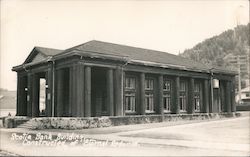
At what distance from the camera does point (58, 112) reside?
30.1 metres

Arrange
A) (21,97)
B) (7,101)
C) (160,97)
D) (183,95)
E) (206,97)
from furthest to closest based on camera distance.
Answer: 1. (7,101)
2. (206,97)
3. (183,95)
4. (21,97)
5. (160,97)

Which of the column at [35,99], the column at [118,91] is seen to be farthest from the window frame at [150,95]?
the column at [35,99]

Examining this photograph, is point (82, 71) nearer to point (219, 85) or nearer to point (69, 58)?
point (69, 58)

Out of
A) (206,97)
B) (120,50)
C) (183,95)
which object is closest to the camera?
(120,50)

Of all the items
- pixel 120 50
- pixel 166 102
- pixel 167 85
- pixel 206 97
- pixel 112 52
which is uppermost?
pixel 120 50

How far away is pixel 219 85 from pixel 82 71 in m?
23.9

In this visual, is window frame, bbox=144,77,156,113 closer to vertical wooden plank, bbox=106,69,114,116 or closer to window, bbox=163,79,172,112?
window, bbox=163,79,172,112

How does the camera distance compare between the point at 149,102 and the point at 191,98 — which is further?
the point at 191,98

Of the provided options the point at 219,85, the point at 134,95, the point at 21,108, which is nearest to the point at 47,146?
the point at 134,95

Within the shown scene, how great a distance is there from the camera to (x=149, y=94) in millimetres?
34969

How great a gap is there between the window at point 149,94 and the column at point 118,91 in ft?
17.6

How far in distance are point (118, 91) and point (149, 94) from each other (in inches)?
242

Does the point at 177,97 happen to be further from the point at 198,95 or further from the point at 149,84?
the point at 198,95

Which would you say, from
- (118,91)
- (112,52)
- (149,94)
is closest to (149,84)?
(149,94)
